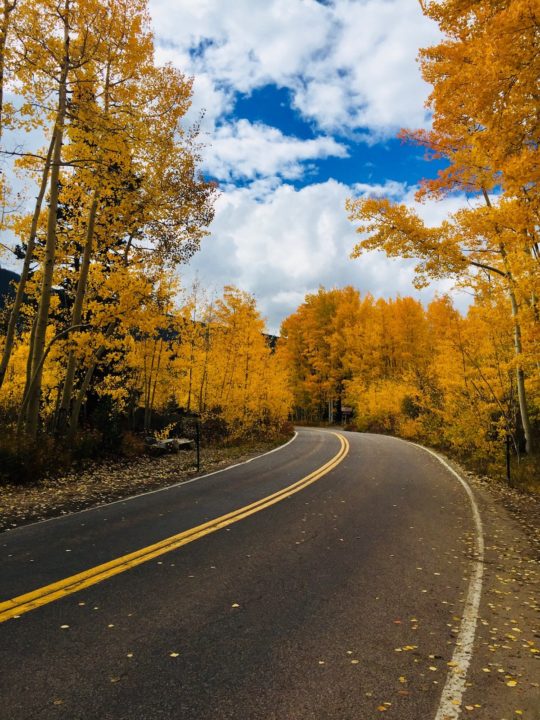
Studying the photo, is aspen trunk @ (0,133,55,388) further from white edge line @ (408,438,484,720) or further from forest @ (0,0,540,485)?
white edge line @ (408,438,484,720)

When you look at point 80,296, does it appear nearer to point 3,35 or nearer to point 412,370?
point 3,35

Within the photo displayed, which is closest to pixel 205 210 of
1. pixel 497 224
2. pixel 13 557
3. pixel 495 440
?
pixel 497 224

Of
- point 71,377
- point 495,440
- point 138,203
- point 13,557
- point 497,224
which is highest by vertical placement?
point 138,203

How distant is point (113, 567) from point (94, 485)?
6.67 m

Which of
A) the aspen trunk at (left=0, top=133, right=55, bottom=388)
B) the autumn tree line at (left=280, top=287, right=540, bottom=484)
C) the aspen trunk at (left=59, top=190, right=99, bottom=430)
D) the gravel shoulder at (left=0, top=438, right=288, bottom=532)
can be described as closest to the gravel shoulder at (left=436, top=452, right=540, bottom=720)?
the autumn tree line at (left=280, top=287, right=540, bottom=484)

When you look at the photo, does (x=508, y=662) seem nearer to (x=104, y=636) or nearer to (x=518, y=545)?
(x=104, y=636)

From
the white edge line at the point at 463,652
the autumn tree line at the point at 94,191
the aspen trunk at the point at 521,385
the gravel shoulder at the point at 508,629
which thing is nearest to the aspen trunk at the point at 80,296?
the autumn tree line at the point at 94,191

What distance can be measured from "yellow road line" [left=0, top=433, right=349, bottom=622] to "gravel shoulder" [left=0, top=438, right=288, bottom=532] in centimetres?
281

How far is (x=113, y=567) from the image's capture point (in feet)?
17.0

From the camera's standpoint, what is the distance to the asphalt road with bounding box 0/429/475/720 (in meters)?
2.94

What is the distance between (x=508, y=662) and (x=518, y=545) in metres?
3.88

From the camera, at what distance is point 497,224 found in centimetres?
1131

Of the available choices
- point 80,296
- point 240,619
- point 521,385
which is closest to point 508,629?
point 240,619

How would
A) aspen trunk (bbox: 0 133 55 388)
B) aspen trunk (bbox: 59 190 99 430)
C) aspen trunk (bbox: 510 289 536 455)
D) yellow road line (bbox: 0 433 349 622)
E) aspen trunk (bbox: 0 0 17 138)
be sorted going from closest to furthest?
1. yellow road line (bbox: 0 433 349 622)
2. aspen trunk (bbox: 0 0 17 138)
3. aspen trunk (bbox: 0 133 55 388)
4. aspen trunk (bbox: 510 289 536 455)
5. aspen trunk (bbox: 59 190 99 430)
